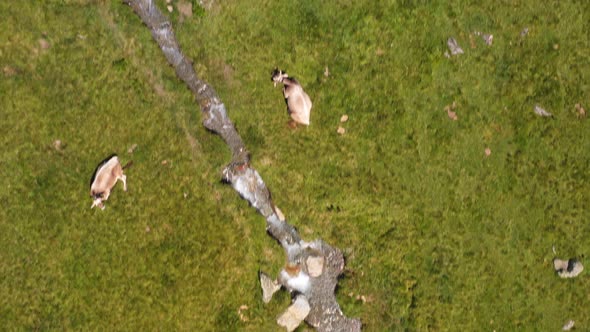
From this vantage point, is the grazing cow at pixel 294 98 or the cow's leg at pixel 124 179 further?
the grazing cow at pixel 294 98

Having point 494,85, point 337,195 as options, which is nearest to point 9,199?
point 337,195

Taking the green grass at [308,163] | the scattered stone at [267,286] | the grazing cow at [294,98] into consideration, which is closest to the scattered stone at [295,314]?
the green grass at [308,163]

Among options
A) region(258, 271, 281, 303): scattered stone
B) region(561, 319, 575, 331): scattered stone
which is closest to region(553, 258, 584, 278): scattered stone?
region(561, 319, 575, 331): scattered stone

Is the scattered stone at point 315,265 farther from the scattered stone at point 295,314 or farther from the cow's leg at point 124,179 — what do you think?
the cow's leg at point 124,179

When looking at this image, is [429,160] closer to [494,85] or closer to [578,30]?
[494,85]

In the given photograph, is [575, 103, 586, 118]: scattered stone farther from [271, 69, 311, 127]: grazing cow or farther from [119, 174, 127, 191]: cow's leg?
[119, 174, 127, 191]: cow's leg

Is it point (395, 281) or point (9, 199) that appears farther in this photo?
point (395, 281)

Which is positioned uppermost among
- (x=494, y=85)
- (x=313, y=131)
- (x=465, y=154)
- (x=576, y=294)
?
(x=313, y=131)
